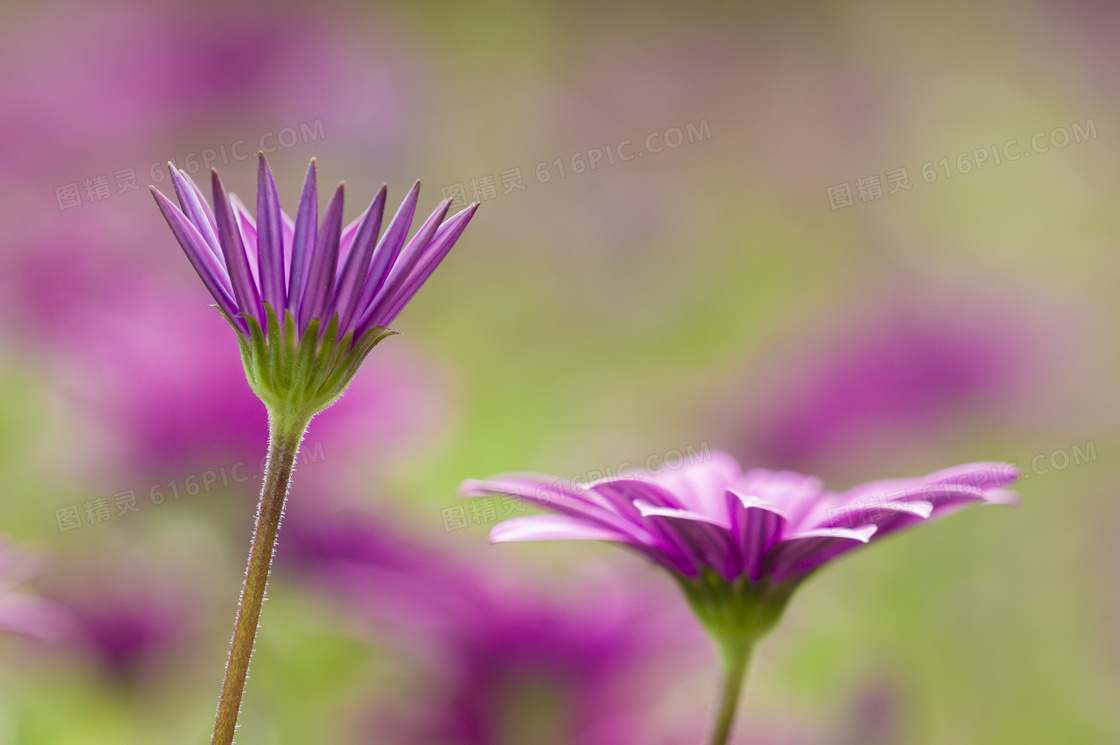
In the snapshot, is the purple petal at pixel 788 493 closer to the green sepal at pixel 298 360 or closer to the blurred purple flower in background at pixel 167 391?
the green sepal at pixel 298 360

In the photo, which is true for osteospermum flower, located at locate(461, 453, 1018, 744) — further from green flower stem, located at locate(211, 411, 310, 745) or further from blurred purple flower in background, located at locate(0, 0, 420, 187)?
blurred purple flower in background, located at locate(0, 0, 420, 187)

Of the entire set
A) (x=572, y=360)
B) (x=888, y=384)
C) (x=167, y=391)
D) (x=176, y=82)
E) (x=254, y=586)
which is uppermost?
(x=176, y=82)

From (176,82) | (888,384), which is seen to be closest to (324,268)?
(888,384)

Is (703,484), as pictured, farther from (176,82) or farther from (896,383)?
(176,82)

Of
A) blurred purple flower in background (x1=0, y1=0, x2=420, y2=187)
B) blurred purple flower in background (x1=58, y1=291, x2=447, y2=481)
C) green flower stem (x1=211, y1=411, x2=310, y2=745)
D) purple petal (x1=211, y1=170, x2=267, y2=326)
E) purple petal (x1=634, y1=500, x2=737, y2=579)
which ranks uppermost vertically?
blurred purple flower in background (x1=0, y1=0, x2=420, y2=187)

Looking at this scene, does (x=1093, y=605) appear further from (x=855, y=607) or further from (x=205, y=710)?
(x=205, y=710)

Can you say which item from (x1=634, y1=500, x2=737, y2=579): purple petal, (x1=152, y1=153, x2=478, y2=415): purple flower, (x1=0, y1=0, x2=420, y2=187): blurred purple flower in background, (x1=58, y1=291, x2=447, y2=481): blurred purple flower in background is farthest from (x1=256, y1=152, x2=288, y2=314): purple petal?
(x1=0, y1=0, x2=420, y2=187): blurred purple flower in background

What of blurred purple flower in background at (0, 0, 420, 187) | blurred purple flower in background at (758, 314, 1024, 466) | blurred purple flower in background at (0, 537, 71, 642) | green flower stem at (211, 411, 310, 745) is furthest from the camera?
blurred purple flower in background at (0, 0, 420, 187)
